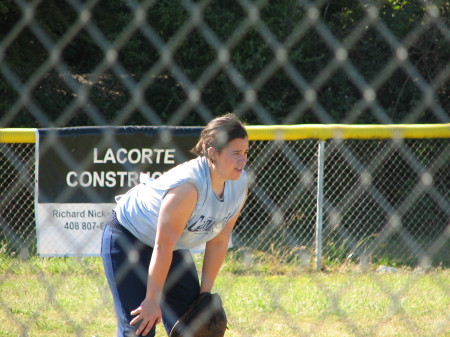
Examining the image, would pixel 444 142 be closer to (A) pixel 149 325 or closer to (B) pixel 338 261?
(B) pixel 338 261

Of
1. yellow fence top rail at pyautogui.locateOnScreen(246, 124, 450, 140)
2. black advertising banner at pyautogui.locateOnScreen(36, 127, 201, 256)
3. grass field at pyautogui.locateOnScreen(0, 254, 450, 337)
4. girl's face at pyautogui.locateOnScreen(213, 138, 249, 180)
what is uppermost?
girl's face at pyautogui.locateOnScreen(213, 138, 249, 180)

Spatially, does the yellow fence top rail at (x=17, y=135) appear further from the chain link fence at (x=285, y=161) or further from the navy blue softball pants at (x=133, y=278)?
the navy blue softball pants at (x=133, y=278)

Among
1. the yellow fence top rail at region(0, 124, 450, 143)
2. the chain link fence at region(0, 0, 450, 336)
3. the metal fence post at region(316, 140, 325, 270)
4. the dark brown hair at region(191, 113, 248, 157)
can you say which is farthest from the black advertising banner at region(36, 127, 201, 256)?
the dark brown hair at region(191, 113, 248, 157)

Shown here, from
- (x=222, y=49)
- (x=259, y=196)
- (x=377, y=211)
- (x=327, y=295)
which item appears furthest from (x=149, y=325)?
(x=377, y=211)

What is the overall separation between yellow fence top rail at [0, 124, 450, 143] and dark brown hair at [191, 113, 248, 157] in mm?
3628

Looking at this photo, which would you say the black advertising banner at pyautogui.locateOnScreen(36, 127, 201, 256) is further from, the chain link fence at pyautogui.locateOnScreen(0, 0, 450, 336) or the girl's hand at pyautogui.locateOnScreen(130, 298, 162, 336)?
the girl's hand at pyautogui.locateOnScreen(130, 298, 162, 336)

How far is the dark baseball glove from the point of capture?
142 inches

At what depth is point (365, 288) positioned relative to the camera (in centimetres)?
654

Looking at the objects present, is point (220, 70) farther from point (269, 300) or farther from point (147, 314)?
point (147, 314)

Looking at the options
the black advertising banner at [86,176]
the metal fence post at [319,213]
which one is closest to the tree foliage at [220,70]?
the black advertising banner at [86,176]

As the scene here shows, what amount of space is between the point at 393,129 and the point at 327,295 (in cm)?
184

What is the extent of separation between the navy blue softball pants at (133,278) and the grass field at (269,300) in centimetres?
143

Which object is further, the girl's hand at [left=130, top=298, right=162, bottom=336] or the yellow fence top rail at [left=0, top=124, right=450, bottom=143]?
the yellow fence top rail at [left=0, top=124, right=450, bottom=143]

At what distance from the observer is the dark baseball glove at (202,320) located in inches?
142
